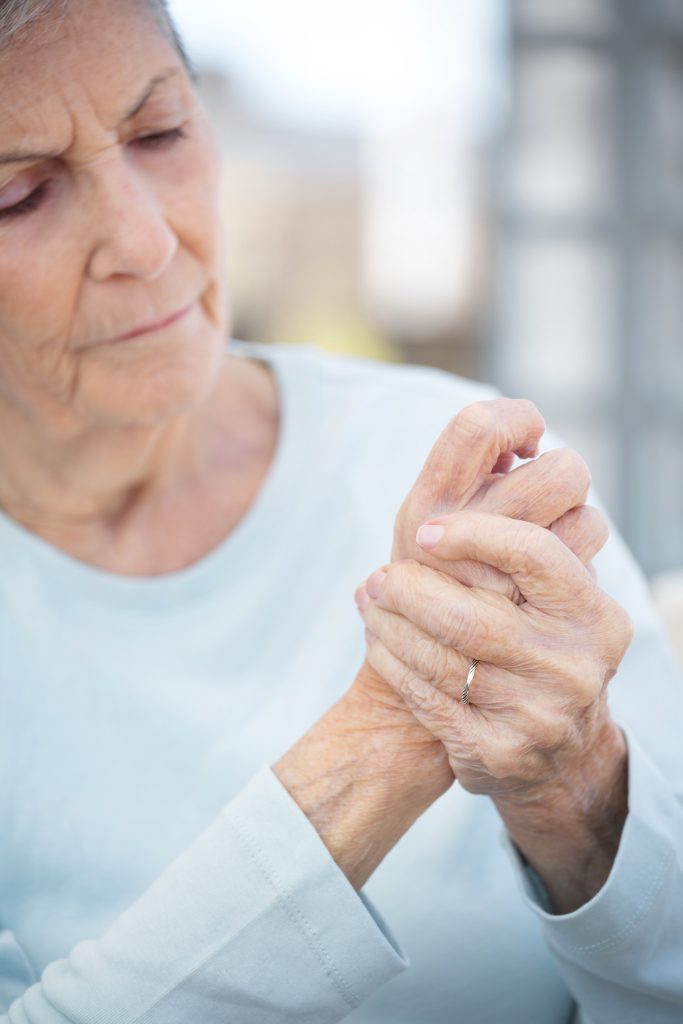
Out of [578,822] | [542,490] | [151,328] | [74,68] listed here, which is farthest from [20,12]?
[578,822]

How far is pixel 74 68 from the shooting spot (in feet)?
3.17

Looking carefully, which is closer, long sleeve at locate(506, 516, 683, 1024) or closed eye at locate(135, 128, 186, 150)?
long sleeve at locate(506, 516, 683, 1024)

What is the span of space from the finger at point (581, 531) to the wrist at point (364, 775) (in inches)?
8.0

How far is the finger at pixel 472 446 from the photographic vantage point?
89cm

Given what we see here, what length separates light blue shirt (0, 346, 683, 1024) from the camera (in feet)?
2.93

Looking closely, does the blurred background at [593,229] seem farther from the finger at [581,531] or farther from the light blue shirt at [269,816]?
the finger at [581,531]

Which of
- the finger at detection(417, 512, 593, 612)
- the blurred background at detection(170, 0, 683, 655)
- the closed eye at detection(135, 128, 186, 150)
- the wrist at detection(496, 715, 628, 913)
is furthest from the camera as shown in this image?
the blurred background at detection(170, 0, 683, 655)

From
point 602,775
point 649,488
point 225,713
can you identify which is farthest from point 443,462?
point 649,488

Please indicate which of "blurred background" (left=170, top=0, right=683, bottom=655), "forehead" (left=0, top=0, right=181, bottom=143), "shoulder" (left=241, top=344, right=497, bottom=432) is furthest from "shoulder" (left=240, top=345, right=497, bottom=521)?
"blurred background" (left=170, top=0, right=683, bottom=655)

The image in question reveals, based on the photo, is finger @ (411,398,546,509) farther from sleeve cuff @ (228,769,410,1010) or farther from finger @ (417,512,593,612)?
sleeve cuff @ (228,769,410,1010)

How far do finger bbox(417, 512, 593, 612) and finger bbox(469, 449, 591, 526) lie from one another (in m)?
0.04

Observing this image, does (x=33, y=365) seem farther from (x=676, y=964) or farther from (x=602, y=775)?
(x=676, y=964)

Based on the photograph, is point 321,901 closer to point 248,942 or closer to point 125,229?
point 248,942

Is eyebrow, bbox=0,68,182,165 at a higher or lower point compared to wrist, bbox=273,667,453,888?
higher
